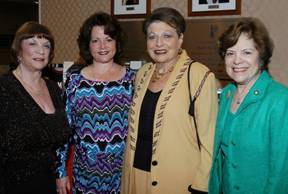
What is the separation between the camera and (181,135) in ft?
6.04

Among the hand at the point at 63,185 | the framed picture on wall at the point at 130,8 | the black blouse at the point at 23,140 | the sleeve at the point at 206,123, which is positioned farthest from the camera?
the framed picture on wall at the point at 130,8

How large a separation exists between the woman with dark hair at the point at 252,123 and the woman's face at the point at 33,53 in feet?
3.53

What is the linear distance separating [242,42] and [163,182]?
2.84ft

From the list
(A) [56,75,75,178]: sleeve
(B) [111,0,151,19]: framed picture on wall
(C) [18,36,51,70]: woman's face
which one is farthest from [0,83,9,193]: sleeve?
(B) [111,0,151,19]: framed picture on wall

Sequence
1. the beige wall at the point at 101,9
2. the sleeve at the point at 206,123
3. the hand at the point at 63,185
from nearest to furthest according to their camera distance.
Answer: the sleeve at the point at 206,123
the hand at the point at 63,185
the beige wall at the point at 101,9

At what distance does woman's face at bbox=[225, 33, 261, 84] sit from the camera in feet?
5.30

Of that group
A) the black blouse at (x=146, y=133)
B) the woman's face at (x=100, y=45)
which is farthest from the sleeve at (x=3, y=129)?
the black blouse at (x=146, y=133)

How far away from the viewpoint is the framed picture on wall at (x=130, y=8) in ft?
10.8

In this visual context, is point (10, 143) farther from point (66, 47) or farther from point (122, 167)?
point (66, 47)

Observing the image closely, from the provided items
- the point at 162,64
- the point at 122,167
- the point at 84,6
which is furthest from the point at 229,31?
the point at 84,6

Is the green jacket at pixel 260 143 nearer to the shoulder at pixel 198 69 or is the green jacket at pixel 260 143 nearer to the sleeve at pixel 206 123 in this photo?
the sleeve at pixel 206 123

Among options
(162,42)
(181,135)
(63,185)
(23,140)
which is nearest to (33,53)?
(23,140)

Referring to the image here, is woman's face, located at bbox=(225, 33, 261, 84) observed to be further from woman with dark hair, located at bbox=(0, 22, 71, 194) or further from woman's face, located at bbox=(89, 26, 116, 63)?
woman with dark hair, located at bbox=(0, 22, 71, 194)

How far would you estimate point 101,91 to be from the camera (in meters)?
2.15
